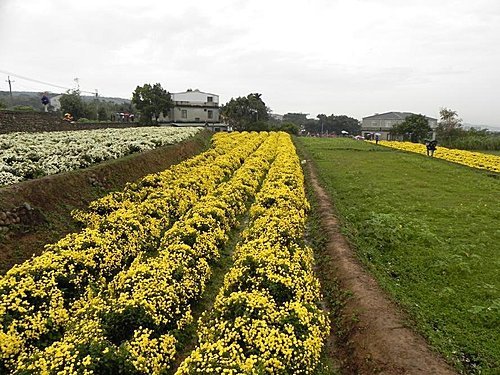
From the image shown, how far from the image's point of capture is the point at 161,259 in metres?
8.75

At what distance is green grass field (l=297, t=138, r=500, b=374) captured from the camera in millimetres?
7473

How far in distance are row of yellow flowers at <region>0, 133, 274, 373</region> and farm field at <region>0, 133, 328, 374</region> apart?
22 millimetres

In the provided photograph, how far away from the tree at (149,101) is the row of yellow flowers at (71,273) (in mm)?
52051

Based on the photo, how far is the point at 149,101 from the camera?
208 feet

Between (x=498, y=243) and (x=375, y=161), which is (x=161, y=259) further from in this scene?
(x=375, y=161)

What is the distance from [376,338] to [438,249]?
530 cm

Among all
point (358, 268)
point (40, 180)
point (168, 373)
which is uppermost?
point (40, 180)

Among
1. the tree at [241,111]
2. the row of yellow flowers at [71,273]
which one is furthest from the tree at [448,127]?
the row of yellow flowers at [71,273]

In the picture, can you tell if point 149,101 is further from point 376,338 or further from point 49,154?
point 376,338

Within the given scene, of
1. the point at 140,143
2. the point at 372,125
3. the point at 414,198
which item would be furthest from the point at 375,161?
the point at 372,125

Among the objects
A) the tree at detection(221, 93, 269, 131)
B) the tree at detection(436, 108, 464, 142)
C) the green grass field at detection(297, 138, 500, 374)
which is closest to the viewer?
the green grass field at detection(297, 138, 500, 374)

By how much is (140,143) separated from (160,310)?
57.8ft

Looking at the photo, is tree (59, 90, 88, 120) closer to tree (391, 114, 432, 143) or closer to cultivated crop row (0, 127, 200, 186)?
cultivated crop row (0, 127, 200, 186)

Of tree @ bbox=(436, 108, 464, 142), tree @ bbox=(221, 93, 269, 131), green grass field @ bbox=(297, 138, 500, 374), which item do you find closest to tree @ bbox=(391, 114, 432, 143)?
tree @ bbox=(436, 108, 464, 142)
